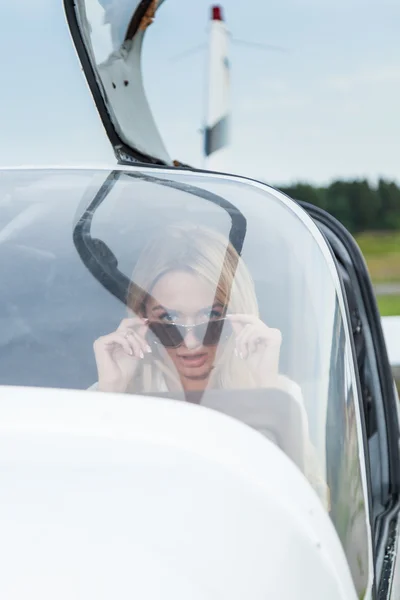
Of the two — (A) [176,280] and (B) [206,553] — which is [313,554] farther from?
(A) [176,280]

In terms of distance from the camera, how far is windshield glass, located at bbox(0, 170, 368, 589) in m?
0.86

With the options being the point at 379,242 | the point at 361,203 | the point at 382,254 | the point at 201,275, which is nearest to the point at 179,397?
the point at 201,275

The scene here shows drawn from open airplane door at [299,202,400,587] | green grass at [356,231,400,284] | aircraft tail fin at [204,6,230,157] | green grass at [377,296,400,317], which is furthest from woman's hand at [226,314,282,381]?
green grass at [356,231,400,284]

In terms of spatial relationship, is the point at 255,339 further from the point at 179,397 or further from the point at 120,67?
the point at 120,67

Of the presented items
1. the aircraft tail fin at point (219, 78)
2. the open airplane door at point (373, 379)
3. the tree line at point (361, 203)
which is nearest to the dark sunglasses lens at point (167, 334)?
the open airplane door at point (373, 379)

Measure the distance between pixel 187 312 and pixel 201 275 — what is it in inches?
3.1

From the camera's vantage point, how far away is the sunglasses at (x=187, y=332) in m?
0.91

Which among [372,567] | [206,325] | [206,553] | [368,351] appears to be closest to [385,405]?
[368,351]

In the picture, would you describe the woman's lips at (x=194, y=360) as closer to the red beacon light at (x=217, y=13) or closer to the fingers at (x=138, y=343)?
the fingers at (x=138, y=343)

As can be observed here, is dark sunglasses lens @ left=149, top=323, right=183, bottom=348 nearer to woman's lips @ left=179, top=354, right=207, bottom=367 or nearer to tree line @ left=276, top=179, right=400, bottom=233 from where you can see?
woman's lips @ left=179, top=354, right=207, bottom=367

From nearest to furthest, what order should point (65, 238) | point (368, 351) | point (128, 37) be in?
point (65, 238), point (368, 351), point (128, 37)

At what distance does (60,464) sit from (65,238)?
534 mm

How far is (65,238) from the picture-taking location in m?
1.08

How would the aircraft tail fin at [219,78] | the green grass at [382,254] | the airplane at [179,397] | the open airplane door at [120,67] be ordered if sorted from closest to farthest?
the airplane at [179,397] < the open airplane door at [120,67] < the aircraft tail fin at [219,78] < the green grass at [382,254]
